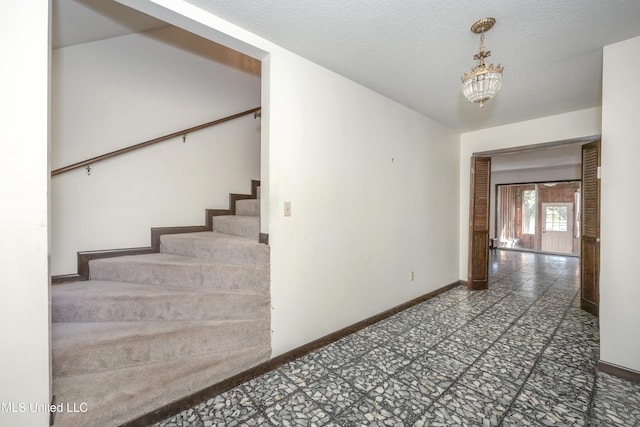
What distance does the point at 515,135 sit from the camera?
398 cm

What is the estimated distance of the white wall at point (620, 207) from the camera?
6.48 feet

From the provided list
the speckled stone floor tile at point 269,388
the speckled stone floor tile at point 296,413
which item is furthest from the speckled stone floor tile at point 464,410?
the speckled stone floor tile at point 269,388

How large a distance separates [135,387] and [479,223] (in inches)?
183

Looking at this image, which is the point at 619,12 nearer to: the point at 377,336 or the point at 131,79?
the point at 377,336

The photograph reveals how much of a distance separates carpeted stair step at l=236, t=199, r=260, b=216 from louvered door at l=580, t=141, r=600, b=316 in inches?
151

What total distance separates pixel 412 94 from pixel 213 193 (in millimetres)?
2567

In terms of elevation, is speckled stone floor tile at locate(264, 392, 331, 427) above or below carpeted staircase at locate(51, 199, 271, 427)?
below

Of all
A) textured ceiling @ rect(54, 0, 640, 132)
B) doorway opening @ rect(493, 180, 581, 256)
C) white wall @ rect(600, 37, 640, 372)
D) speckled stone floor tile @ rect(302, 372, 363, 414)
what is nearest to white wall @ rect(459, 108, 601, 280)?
textured ceiling @ rect(54, 0, 640, 132)

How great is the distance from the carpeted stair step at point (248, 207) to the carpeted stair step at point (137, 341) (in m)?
1.28

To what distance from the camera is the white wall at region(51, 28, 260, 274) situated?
7.35ft

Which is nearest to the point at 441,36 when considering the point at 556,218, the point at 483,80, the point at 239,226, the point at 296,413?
the point at 483,80

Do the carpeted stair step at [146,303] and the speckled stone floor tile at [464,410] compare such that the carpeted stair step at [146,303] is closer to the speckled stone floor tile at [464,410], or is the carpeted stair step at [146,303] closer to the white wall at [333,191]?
the white wall at [333,191]

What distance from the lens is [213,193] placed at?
3145 mm

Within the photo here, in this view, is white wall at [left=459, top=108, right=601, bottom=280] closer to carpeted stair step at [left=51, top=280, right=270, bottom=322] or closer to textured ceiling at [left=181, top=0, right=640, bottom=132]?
textured ceiling at [left=181, top=0, right=640, bottom=132]
